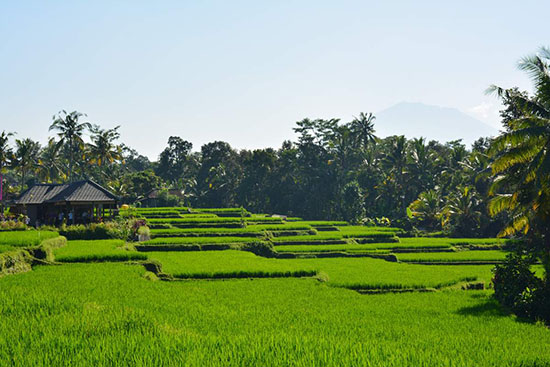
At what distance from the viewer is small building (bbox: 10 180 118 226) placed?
2955 cm

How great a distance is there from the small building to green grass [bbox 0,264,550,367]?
46.7ft

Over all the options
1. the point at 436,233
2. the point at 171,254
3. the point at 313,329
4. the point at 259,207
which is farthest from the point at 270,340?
the point at 259,207

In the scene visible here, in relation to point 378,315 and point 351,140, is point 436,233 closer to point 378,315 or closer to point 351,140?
point 351,140

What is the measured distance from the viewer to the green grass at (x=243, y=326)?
6.46 m

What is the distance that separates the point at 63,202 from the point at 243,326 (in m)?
23.5

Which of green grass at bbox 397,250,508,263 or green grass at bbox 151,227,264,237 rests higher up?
green grass at bbox 151,227,264,237

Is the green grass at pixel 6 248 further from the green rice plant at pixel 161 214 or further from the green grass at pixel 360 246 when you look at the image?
the green rice plant at pixel 161 214

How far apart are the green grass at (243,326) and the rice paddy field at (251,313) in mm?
29

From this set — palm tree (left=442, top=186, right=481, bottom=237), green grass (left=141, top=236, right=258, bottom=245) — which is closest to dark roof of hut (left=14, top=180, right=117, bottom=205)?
green grass (left=141, top=236, right=258, bottom=245)

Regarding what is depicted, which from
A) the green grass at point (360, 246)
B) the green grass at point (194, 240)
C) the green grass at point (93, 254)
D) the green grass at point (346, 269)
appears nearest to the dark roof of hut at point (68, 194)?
the green grass at point (194, 240)

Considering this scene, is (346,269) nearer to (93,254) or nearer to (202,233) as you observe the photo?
(93,254)

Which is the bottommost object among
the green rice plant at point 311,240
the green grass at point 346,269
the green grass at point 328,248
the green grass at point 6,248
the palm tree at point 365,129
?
the green grass at point 346,269

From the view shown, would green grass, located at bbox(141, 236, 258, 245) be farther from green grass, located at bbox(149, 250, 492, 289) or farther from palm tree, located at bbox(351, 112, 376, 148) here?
palm tree, located at bbox(351, 112, 376, 148)

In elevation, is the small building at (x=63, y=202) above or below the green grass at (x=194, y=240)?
above
